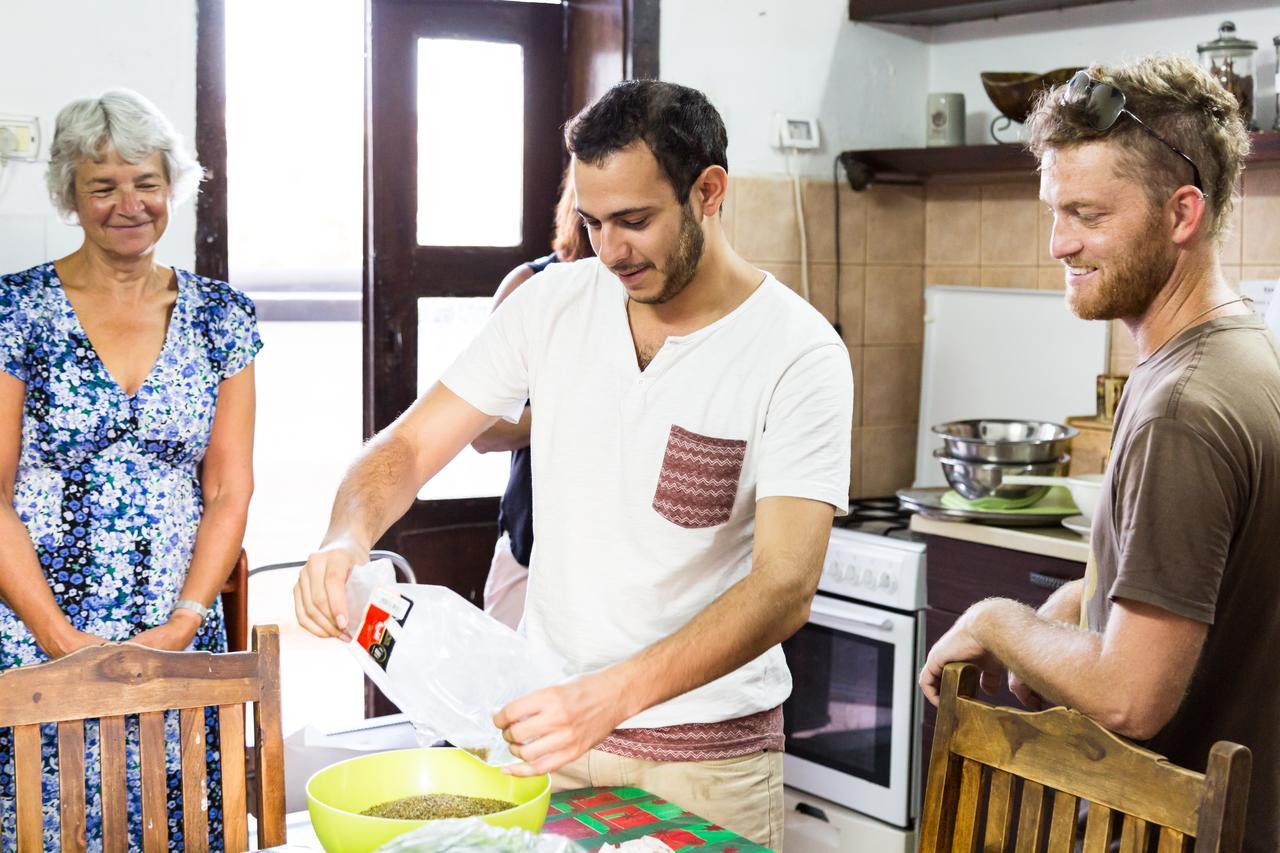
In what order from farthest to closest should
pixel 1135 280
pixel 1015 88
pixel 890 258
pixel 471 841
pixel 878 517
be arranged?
pixel 890 258, pixel 878 517, pixel 1015 88, pixel 1135 280, pixel 471 841

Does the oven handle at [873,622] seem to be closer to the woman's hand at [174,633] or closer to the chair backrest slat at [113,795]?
the woman's hand at [174,633]

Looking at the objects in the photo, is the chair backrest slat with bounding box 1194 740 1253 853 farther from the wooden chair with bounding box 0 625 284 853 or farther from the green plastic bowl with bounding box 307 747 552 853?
the wooden chair with bounding box 0 625 284 853

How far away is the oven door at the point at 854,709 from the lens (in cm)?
308

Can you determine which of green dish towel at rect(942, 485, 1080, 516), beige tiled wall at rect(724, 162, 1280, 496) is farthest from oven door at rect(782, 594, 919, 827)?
beige tiled wall at rect(724, 162, 1280, 496)

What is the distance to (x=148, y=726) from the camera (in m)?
1.66

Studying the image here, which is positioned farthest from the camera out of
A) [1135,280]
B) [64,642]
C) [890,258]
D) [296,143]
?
A: [296,143]

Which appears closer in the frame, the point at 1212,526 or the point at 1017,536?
the point at 1212,526

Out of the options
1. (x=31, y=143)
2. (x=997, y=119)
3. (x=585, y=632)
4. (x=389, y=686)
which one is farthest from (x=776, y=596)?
(x=997, y=119)

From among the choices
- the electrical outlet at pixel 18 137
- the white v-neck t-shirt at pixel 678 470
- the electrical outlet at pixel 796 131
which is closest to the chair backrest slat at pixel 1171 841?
the white v-neck t-shirt at pixel 678 470

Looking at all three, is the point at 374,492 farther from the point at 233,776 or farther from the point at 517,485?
the point at 517,485

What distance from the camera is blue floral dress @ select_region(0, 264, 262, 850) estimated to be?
2254 mm

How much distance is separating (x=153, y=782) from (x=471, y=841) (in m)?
0.64

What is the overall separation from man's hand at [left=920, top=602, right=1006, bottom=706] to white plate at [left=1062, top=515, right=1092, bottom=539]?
1240 mm

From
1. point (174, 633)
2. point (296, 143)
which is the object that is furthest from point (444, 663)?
Answer: point (296, 143)
